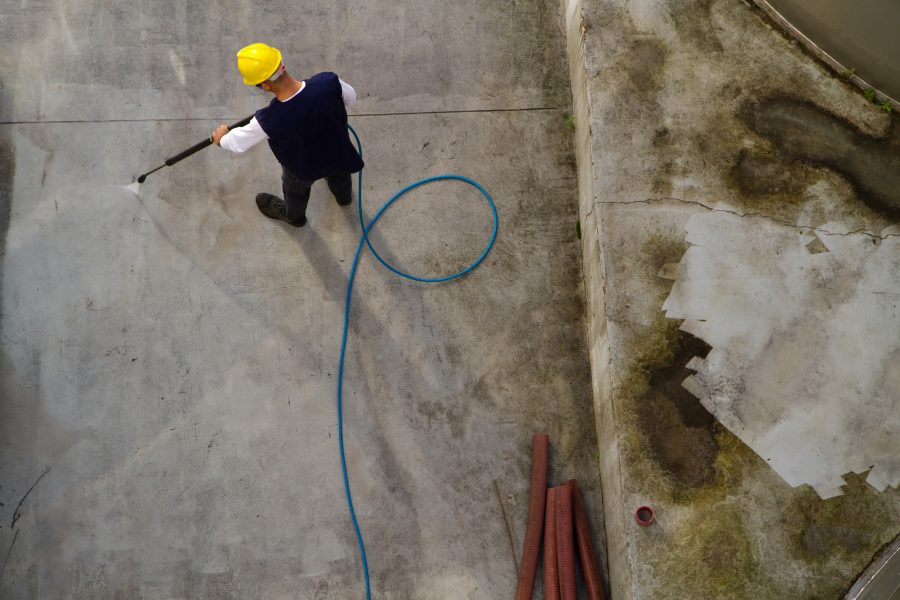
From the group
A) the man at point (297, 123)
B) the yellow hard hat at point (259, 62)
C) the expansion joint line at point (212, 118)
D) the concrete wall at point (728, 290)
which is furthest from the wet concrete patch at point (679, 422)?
the yellow hard hat at point (259, 62)

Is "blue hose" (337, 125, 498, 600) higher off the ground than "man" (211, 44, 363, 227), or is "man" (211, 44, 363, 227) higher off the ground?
"man" (211, 44, 363, 227)

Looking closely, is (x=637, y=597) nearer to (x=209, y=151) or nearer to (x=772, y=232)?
(x=772, y=232)

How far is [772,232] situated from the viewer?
4.00 metres

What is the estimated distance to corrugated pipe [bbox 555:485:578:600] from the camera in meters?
3.75

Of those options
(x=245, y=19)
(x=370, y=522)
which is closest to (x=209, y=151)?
(x=245, y=19)

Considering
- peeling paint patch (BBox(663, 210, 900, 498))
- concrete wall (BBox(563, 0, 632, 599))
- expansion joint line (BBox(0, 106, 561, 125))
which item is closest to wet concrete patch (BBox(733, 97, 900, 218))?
peeling paint patch (BBox(663, 210, 900, 498))

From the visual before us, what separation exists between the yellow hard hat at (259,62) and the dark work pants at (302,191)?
23.1 inches

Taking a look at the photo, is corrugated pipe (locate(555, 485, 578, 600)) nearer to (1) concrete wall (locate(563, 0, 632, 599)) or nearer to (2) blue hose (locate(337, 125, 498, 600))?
(1) concrete wall (locate(563, 0, 632, 599))

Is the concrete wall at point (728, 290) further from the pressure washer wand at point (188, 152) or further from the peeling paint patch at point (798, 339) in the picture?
the pressure washer wand at point (188, 152)

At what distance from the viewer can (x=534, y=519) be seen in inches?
152

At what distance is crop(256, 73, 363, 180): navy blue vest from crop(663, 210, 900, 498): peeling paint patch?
2.02 m

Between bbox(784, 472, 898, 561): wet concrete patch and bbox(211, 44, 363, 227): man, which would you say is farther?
bbox(784, 472, 898, 561): wet concrete patch

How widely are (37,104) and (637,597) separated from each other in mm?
4567

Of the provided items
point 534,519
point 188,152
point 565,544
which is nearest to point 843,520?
point 565,544
